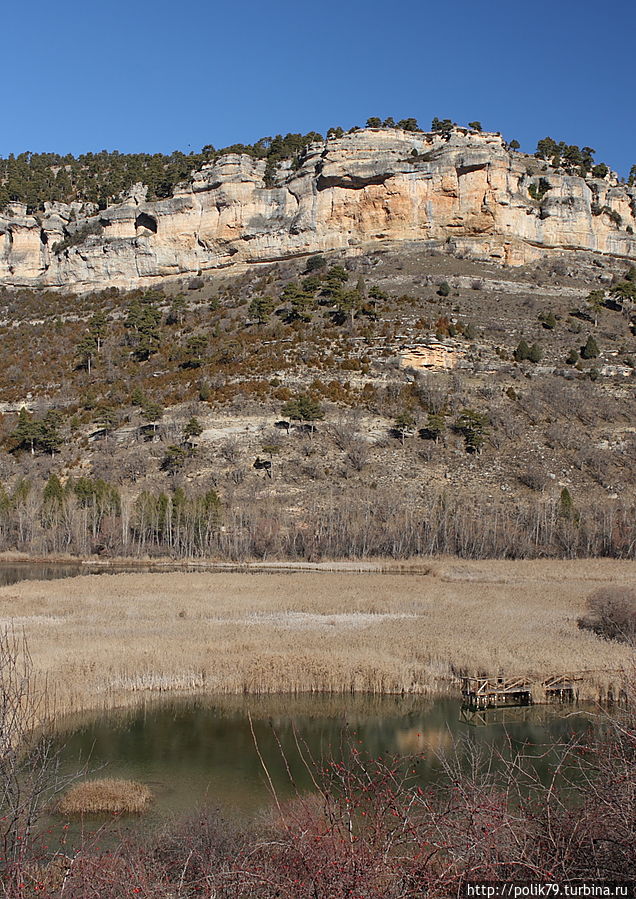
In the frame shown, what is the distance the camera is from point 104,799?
37.4ft

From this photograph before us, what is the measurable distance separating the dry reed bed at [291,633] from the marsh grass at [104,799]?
174 inches

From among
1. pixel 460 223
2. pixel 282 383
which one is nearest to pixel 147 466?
pixel 282 383

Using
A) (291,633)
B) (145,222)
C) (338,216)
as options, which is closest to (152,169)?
(145,222)

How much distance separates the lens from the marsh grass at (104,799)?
11102mm

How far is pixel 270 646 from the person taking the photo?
20297 mm

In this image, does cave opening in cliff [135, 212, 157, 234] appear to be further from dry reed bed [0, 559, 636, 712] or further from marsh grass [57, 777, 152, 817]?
marsh grass [57, 777, 152, 817]

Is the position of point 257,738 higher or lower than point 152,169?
lower

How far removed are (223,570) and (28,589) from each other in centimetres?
1362

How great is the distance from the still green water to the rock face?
74446mm

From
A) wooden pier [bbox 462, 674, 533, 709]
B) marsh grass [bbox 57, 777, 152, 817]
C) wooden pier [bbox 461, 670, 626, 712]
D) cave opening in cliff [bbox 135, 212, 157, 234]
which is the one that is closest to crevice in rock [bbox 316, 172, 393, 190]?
cave opening in cliff [bbox 135, 212, 157, 234]

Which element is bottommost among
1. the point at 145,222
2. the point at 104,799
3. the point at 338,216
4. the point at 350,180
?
the point at 104,799

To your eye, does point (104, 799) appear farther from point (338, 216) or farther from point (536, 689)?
point (338, 216)

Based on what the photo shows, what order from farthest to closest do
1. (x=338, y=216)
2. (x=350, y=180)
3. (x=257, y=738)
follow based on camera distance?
1. (x=338, y=216)
2. (x=350, y=180)
3. (x=257, y=738)

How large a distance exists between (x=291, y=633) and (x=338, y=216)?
245 ft
